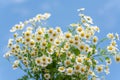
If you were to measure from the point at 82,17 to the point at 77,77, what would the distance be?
604 mm

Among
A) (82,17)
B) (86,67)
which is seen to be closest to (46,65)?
(86,67)

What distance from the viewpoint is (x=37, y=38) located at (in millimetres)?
3738

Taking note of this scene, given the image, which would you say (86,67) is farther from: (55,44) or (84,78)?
(55,44)

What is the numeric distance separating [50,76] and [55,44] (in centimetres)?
28

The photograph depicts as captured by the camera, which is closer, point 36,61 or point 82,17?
point 36,61

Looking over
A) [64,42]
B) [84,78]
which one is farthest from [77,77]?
[64,42]

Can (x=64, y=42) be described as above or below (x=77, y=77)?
above

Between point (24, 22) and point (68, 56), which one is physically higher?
point (24, 22)

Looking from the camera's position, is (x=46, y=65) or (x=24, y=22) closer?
(x=46, y=65)

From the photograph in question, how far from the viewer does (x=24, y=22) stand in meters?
3.99

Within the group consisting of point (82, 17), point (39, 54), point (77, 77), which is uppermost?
point (82, 17)

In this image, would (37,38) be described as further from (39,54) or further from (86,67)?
(86,67)

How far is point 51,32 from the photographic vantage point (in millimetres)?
3709

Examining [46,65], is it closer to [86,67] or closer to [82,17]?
[86,67]
